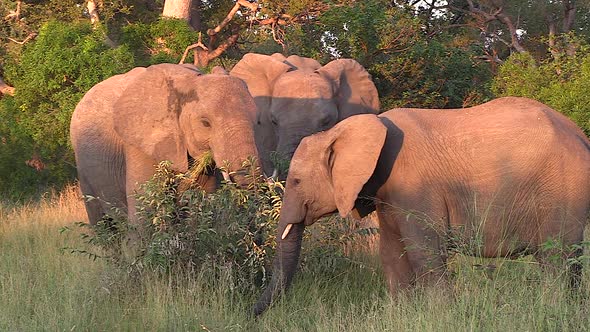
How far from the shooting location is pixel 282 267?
20.1ft

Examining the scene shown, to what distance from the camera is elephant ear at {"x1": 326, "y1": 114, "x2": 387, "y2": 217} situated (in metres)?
5.91

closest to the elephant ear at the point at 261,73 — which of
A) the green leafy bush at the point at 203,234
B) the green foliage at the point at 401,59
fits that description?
the green foliage at the point at 401,59

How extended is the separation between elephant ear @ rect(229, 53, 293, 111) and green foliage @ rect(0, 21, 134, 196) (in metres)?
1.86

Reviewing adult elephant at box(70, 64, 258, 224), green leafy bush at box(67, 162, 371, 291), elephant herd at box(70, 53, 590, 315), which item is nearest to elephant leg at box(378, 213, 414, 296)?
elephant herd at box(70, 53, 590, 315)

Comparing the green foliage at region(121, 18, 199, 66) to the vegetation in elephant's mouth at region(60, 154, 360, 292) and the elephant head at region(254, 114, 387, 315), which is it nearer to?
the vegetation in elephant's mouth at region(60, 154, 360, 292)

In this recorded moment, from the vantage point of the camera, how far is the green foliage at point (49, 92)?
471 inches

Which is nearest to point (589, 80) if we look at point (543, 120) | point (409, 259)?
point (543, 120)

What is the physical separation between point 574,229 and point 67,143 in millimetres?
7731

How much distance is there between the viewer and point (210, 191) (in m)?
7.46

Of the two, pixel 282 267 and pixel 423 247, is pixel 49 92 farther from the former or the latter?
pixel 423 247

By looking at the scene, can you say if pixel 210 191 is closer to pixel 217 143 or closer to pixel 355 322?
pixel 217 143

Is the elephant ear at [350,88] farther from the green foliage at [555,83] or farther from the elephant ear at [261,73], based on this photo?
the green foliage at [555,83]

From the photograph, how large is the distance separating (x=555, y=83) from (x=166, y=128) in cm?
593

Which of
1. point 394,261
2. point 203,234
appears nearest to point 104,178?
point 203,234
